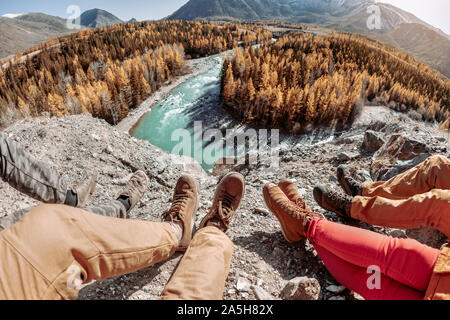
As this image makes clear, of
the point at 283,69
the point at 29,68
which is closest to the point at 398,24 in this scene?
the point at 283,69

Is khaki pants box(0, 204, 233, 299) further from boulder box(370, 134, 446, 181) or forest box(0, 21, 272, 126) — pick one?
forest box(0, 21, 272, 126)

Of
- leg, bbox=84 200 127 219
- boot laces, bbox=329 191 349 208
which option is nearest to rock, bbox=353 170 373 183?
boot laces, bbox=329 191 349 208

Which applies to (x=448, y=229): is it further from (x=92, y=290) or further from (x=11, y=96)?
(x=11, y=96)

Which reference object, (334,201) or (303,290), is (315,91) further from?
(303,290)

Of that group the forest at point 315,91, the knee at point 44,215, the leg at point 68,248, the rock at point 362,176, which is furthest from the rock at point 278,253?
the forest at point 315,91

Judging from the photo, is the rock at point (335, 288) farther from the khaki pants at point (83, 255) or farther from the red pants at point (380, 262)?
the khaki pants at point (83, 255)

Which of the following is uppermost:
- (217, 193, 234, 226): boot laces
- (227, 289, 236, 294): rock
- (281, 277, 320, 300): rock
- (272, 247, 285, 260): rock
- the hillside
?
the hillside

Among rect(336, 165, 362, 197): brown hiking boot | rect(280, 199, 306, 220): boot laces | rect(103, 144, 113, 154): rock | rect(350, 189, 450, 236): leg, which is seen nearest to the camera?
rect(350, 189, 450, 236): leg
